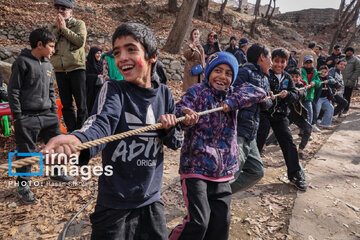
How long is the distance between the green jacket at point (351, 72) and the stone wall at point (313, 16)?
27.0m

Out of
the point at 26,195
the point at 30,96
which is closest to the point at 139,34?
the point at 30,96

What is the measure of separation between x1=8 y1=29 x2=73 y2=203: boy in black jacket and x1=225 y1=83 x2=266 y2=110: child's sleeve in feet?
8.55

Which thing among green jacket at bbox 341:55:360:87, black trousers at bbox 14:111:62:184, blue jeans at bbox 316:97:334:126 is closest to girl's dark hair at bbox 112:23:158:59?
black trousers at bbox 14:111:62:184

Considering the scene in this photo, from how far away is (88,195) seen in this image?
3.34 metres

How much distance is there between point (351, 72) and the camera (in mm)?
9141

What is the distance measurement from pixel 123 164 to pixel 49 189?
250 centimetres

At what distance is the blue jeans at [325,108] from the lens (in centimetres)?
720

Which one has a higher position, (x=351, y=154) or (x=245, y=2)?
(x=245, y=2)

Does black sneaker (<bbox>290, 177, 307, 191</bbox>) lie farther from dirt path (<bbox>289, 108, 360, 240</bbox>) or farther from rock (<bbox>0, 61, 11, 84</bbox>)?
rock (<bbox>0, 61, 11, 84</bbox>)

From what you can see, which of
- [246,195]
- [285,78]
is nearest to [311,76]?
[285,78]

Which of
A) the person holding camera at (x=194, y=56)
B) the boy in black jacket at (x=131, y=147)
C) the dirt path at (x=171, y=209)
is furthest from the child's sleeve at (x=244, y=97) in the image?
the person holding camera at (x=194, y=56)

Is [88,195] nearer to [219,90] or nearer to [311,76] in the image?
[219,90]

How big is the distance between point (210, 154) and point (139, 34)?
1139mm

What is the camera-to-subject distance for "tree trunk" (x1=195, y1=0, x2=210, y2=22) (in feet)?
60.9
